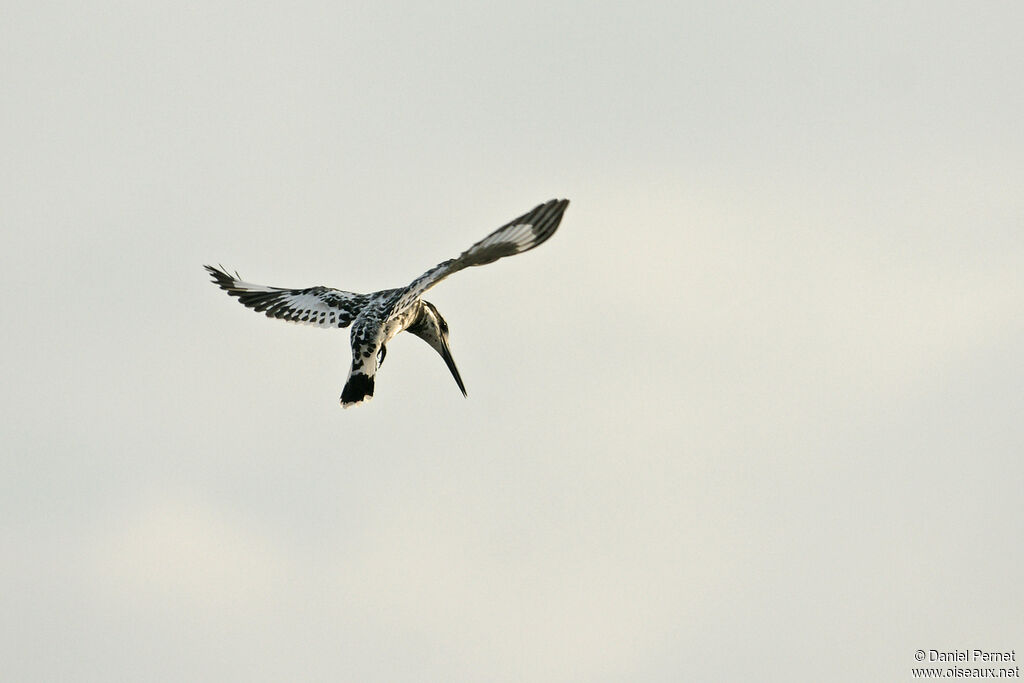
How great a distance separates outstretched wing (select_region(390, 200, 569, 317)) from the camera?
20.2m

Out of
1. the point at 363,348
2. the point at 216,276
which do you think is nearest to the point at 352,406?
the point at 363,348

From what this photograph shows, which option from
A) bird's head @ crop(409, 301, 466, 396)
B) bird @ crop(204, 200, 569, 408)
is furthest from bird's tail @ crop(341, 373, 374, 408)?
bird's head @ crop(409, 301, 466, 396)

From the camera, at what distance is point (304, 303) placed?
25359mm

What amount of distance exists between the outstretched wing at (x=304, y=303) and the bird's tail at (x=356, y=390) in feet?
6.18

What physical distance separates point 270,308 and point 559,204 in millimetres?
7400

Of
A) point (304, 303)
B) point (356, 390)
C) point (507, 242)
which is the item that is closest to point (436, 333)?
point (304, 303)

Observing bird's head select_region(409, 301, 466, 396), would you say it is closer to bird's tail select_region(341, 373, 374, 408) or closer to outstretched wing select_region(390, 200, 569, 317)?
bird's tail select_region(341, 373, 374, 408)

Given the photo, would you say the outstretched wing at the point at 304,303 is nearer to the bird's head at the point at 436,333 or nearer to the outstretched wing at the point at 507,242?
the bird's head at the point at 436,333

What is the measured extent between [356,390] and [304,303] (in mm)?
3466

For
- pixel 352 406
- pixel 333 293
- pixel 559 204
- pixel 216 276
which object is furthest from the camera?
pixel 216 276

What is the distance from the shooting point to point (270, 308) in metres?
25.7

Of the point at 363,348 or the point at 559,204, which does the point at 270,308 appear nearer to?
the point at 363,348

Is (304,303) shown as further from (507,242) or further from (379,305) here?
(507,242)

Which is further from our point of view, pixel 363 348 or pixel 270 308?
pixel 270 308
